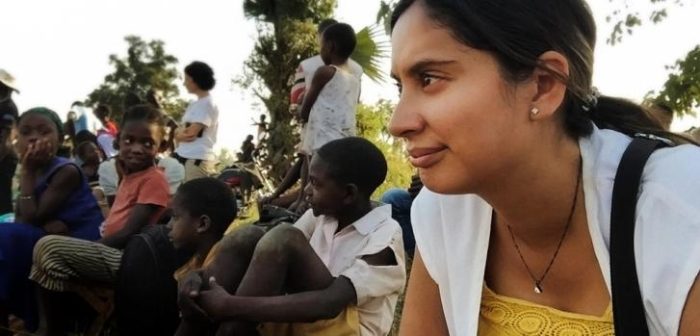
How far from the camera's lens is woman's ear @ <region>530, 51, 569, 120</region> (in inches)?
56.3

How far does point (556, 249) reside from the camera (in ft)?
5.32

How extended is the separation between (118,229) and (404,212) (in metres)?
1.54

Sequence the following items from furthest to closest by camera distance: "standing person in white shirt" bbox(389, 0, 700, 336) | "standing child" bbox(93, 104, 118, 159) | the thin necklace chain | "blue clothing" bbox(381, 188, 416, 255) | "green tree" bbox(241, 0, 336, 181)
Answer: "green tree" bbox(241, 0, 336, 181) → "standing child" bbox(93, 104, 118, 159) → "blue clothing" bbox(381, 188, 416, 255) → the thin necklace chain → "standing person in white shirt" bbox(389, 0, 700, 336)

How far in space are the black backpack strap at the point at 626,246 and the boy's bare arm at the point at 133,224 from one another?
2871 millimetres

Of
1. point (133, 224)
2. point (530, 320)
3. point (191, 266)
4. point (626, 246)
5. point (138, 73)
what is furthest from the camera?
point (138, 73)

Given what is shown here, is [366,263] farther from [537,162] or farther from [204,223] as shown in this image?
[537,162]

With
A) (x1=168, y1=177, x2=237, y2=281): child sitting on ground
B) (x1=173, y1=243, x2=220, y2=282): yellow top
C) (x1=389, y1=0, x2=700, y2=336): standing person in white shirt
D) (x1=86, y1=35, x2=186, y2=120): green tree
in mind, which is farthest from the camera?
(x1=86, y1=35, x2=186, y2=120): green tree

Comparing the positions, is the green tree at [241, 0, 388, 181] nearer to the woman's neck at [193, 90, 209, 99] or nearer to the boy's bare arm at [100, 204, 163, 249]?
the woman's neck at [193, 90, 209, 99]

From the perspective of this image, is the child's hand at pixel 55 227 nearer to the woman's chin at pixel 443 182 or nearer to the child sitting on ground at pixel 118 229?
the child sitting on ground at pixel 118 229

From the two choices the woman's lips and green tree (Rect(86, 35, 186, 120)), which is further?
green tree (Rect(86, 35, 186, 120))

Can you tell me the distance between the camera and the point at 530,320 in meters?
1.62

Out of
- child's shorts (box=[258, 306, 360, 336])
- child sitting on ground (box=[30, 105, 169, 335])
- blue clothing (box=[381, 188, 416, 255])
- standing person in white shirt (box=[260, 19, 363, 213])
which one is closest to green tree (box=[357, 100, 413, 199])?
standing person in white shirt (box=[260, 19, 363, 213])

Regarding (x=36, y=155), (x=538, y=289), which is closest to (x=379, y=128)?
(x=36, y=155)

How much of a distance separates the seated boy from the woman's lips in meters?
1.32
